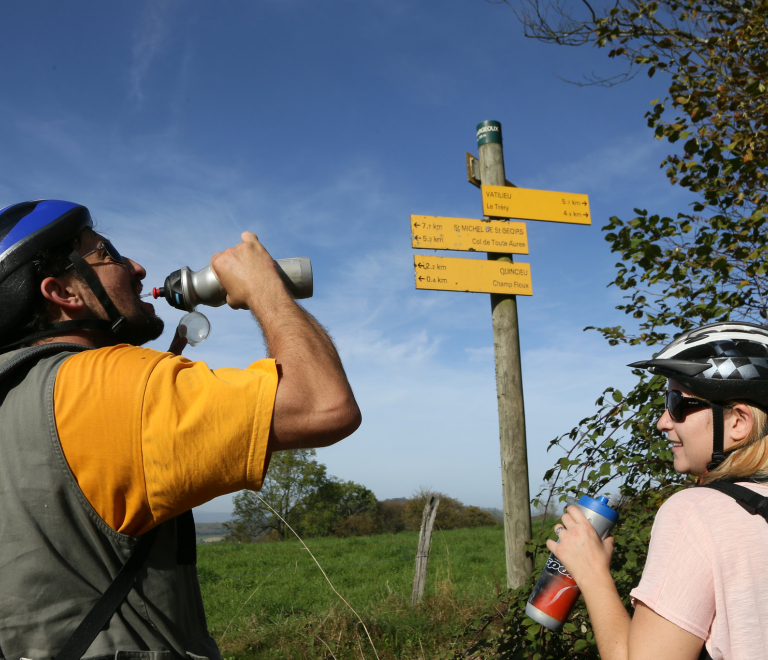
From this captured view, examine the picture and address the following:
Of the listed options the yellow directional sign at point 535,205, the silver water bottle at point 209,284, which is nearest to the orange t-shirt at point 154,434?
the silver water bottle at point 209,284

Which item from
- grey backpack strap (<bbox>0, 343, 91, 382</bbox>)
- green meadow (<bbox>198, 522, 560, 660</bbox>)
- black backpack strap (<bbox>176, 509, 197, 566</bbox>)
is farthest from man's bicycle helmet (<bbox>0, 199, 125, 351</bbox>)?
green meadow (<bbox>198, 522, 560, 660</bbox>)

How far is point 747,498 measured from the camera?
1392mm

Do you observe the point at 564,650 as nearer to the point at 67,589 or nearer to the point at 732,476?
the point at 732,476

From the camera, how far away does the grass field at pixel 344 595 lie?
16.1 ft

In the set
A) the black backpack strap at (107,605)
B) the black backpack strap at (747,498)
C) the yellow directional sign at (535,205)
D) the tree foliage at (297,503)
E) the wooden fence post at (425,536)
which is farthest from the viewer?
the tree foliage at (297,503)

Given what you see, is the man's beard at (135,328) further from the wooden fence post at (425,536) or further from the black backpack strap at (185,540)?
the wooden fence post at (425,536)

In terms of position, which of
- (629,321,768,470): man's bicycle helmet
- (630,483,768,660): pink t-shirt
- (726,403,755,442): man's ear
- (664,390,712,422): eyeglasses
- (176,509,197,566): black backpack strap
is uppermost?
(629,321,768,470): man's bicycle helmet

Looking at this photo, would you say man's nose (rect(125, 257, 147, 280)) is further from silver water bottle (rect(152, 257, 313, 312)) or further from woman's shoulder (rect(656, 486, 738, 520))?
woman's shoulder (rect(656, 486, 738, 520))

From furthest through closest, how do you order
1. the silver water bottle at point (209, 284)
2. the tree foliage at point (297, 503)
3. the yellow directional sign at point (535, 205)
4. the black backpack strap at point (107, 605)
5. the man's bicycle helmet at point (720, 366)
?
the tree foliage at point (297, 503) < the yellow directional sign at point (535, 205) < the silver water bottle at point (209, 284) < the man's bicycle helmet at point (720, 366) < the black backpack strap at point (107, 605)

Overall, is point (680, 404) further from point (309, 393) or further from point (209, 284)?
point (209, 284)

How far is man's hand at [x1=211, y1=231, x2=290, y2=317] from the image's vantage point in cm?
158

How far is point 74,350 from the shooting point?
143cm

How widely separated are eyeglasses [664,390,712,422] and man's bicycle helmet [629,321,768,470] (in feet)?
0.09

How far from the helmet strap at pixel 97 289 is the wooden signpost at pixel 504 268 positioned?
259 centimetres
